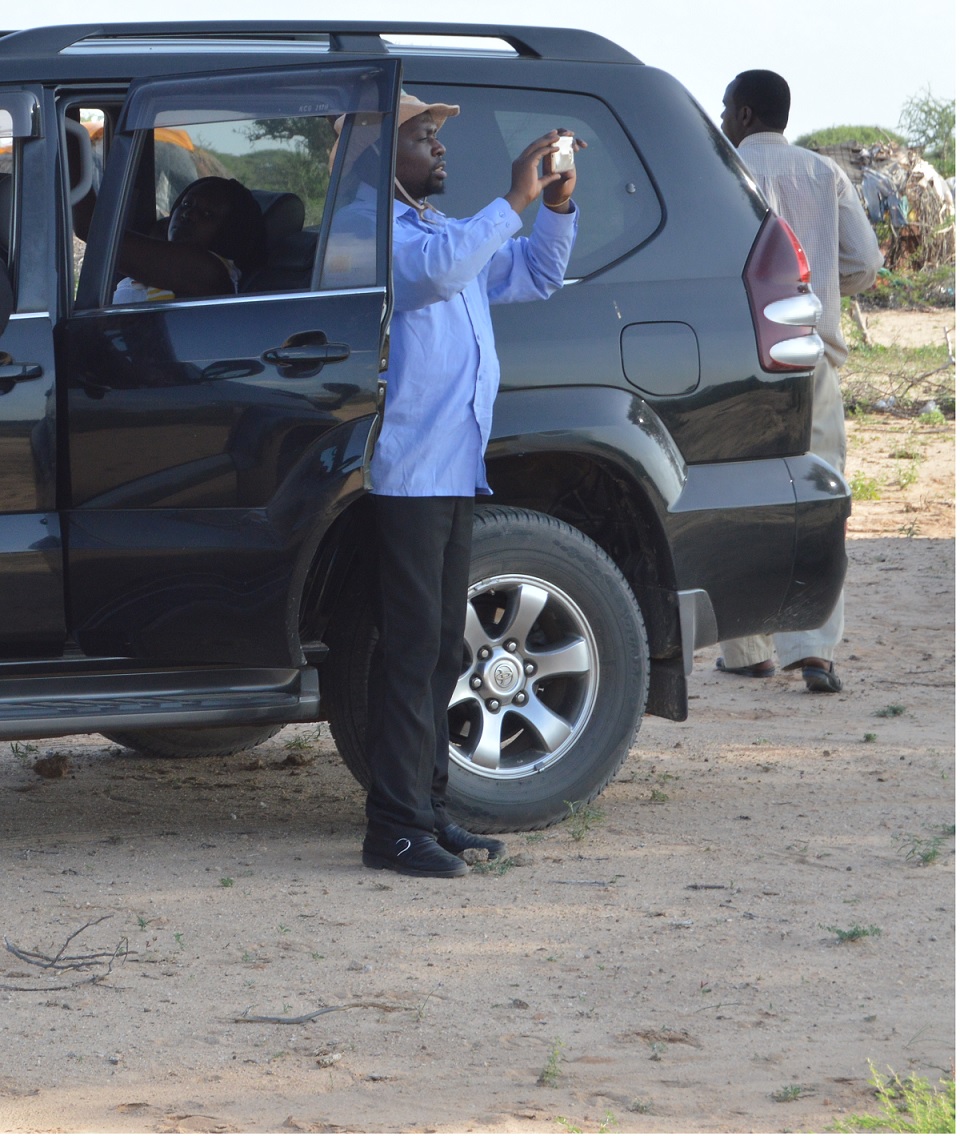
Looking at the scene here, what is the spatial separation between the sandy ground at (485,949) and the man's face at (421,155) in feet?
5.84

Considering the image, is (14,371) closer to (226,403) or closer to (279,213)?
(226,403)

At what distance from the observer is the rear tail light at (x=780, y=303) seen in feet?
14.6

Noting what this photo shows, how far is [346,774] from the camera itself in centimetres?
537

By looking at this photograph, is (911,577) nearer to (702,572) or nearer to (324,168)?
(702,572)

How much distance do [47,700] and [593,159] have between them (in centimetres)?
207

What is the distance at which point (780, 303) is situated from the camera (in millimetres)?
4477

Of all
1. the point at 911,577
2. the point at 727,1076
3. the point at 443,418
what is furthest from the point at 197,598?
the point at 911,577

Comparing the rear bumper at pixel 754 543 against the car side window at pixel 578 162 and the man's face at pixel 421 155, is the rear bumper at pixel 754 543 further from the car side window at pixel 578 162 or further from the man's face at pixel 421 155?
the man's face at pixel 421 155

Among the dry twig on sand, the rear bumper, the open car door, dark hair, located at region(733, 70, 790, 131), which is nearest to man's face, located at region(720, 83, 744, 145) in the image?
dark hair, located at region(733, 70, 790, 131)

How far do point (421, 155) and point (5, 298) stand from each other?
3.57 ft

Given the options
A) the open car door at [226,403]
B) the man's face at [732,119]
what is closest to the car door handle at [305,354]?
the open car door at [226,403]

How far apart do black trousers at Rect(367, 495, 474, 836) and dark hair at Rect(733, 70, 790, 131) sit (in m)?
3.03

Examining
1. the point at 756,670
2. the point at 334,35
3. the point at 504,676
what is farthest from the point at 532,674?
the point at 756,670

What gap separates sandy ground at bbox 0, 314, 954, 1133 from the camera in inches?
116
